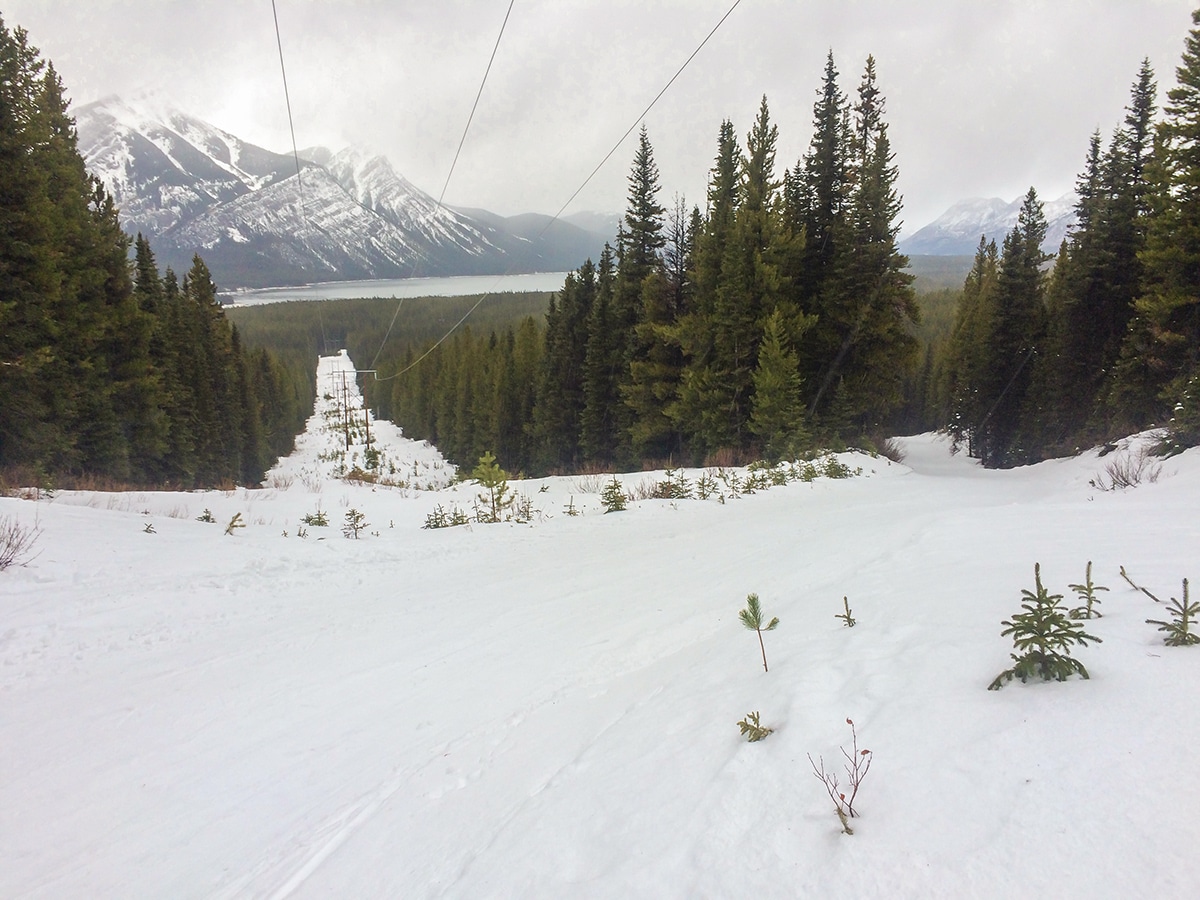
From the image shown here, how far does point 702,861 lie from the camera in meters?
1.78

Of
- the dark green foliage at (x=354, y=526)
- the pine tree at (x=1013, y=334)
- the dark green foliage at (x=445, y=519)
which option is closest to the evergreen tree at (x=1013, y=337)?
the pine tree at (x=1013, y=334)

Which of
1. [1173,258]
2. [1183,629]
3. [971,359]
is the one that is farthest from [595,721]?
[971,359]

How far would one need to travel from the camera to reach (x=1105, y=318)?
86.1 feet

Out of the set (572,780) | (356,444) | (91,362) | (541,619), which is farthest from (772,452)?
(356,444)

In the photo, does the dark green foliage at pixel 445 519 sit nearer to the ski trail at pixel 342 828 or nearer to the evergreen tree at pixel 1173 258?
the ski trail at pixel 342 828

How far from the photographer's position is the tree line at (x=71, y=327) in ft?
49.9

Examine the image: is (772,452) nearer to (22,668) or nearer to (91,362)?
(22,668)

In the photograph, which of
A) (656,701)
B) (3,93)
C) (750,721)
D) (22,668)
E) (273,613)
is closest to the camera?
(750,721)

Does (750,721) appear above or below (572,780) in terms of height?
above

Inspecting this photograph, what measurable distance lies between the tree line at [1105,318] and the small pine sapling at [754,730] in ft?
41.6

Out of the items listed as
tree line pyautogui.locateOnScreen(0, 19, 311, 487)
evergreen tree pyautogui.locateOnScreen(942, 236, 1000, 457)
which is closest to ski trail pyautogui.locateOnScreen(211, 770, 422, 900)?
tree line pyautogui.locateOnScreen(0, 19, 311, 487)

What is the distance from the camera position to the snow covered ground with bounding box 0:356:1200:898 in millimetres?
1650

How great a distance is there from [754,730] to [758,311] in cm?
2210

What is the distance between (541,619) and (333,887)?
307 centimetres
